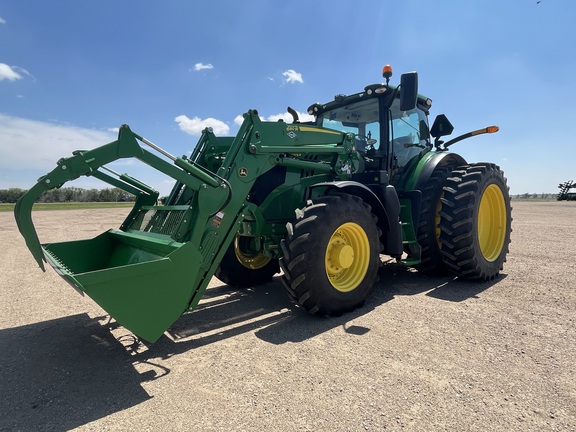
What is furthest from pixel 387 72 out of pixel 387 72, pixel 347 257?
pixel 347 257

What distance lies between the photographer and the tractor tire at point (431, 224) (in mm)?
5434

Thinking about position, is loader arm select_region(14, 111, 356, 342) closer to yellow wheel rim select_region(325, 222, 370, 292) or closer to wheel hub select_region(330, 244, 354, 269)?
yellow wheel rim select_region(325, 222, 370, 292)

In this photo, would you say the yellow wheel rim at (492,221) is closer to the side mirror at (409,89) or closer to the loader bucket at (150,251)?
the side mirror at (409,89)

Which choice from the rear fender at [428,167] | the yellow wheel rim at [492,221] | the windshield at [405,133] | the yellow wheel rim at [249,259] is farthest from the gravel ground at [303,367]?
the windshield at [405,133]

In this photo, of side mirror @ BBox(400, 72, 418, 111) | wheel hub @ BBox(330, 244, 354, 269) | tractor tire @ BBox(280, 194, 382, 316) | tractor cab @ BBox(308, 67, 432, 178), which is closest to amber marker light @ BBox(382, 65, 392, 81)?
tractor cab @ BBox(308, 67, 432, 178)

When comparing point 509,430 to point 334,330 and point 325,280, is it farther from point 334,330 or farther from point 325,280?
point 325,280

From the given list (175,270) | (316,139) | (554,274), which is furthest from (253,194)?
(554,274)

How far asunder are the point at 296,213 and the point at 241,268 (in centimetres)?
188

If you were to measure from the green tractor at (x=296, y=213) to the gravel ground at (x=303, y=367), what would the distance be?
45 cm

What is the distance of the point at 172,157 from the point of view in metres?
3.27

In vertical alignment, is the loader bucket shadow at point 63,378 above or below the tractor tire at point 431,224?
below

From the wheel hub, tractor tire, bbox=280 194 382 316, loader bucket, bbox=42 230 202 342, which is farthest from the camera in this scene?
the wheel hub

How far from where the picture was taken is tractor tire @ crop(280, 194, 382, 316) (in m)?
3.73

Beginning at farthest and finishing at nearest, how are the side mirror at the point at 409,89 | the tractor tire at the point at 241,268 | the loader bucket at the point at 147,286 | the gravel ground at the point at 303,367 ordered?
1. the tractor tire at the point at 241,268
2. the side mirror at the point at 409,89
3. the loader bucket at the point at 147,286
4. the gravel ground at the point at 303,367
